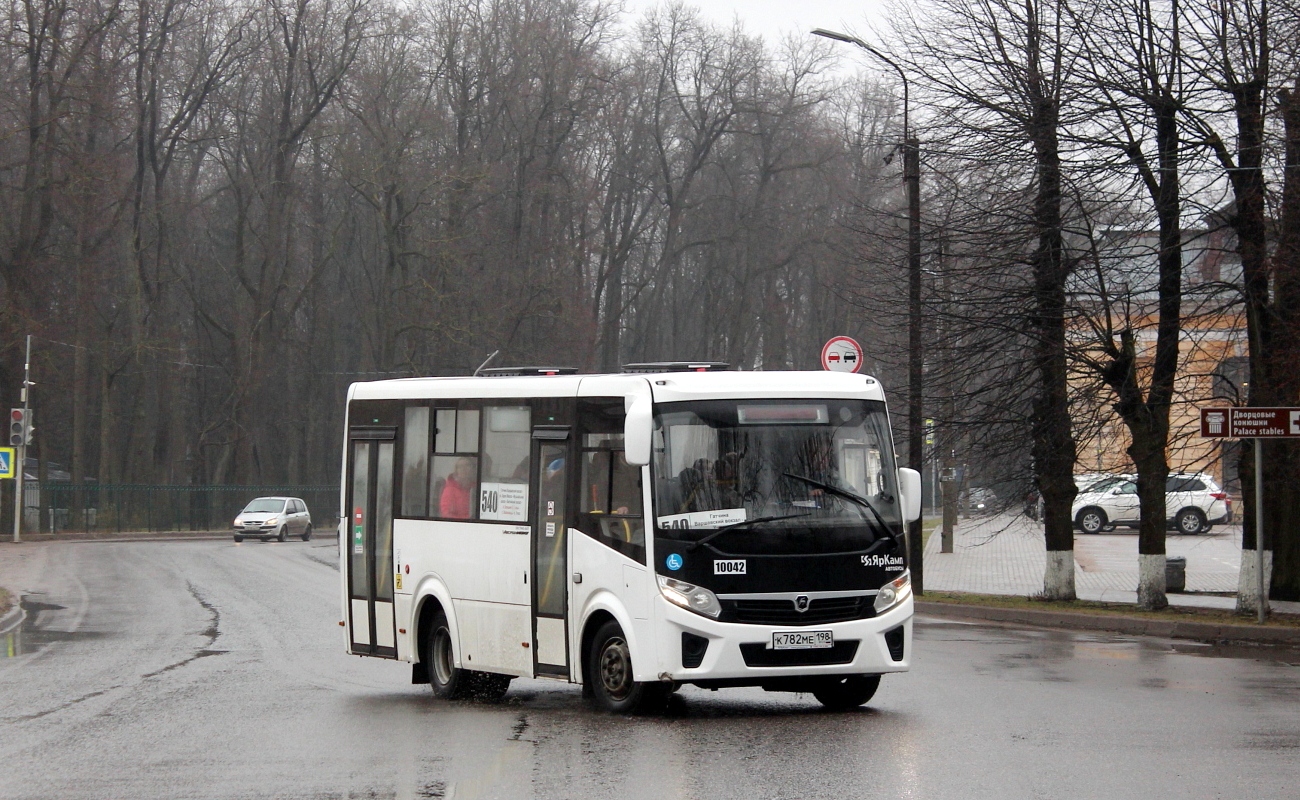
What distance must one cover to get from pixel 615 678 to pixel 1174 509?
4081 cm

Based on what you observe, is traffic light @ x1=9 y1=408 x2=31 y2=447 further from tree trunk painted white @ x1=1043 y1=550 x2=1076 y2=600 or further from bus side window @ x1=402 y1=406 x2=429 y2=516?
bus side window @ x1=402 y1=406 x2=429 y2=516

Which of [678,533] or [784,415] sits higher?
[784,415]

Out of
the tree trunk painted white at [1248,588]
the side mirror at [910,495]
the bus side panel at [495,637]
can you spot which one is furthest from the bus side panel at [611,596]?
the tree trunk painted white at [1248,588]

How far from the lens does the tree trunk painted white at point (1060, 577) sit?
80.7 ft

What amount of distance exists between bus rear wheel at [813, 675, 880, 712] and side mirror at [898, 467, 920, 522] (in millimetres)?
1249

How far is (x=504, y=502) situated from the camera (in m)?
13.1

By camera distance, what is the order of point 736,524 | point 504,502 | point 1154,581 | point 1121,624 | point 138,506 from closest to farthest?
1. point 736,524
2. point 504,502
3. point 1121,624
4. point 1154,581
5. point 138,506

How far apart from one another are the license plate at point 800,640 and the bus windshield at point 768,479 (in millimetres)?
576

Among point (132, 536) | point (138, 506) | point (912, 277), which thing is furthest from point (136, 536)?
point (912, 277)

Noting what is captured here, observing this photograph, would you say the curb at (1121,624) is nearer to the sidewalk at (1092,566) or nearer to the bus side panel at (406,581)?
the sidewalk at (1092,566)

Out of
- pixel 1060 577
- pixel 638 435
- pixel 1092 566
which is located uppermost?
pixel 638 435

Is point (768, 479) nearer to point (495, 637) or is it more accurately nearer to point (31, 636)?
point (495, 637)

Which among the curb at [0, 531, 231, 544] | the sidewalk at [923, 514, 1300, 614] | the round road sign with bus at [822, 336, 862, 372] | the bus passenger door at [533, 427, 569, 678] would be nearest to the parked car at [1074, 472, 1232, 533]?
the sidewalk at [923, 514, 1300, 614]

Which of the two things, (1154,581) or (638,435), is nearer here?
(638,435)
